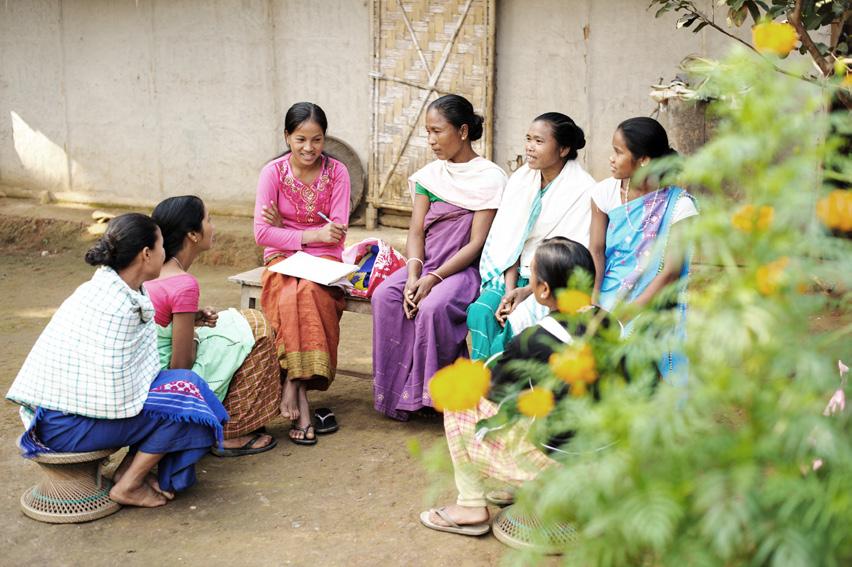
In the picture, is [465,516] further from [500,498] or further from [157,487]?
[157,487]

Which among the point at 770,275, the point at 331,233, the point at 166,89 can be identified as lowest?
the point at 331,233

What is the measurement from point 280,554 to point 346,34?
6.02 m

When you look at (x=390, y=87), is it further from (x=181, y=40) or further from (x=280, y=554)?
(x=280, y=554)

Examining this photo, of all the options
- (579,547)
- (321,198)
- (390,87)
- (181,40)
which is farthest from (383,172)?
(579,547)

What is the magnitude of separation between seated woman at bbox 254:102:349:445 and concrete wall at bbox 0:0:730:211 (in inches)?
129

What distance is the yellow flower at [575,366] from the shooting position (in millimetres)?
1788

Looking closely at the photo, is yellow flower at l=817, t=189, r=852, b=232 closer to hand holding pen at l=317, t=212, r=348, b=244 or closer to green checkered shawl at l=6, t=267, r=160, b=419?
green checkered shawl at l=6, t=267, r=160, b=419

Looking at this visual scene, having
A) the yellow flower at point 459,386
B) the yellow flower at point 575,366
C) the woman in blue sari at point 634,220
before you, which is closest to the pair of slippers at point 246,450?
the woman in blue sari at point 634,220

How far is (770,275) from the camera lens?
1.55 m

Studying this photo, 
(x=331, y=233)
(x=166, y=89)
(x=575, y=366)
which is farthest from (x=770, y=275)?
(x=166, y=89)

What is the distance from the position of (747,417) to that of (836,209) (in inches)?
15.1

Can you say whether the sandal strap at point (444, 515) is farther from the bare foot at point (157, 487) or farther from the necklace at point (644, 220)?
the necklace at point (644, 220)

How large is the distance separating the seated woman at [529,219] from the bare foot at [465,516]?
0.99 meters

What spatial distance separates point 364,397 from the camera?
18.0ft
